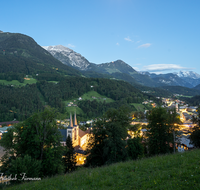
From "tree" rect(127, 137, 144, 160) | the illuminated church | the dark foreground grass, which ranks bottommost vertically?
the illuminated church

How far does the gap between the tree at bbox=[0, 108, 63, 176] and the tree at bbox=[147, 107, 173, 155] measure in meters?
17.5

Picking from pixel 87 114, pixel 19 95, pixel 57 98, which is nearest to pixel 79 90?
pixel 57 98

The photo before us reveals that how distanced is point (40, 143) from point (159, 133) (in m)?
21.7

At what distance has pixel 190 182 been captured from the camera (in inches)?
309

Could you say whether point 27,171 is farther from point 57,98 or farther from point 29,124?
point 57,98

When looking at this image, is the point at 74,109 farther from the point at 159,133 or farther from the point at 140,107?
the point at 159,133

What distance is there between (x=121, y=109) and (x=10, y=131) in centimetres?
2324

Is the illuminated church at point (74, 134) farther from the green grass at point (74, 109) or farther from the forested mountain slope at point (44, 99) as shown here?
the green grass at point (74, 109)

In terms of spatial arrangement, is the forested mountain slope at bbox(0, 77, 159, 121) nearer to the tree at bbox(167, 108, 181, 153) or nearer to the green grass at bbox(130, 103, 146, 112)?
the green grass at bbox(130, 103, 146, 112)

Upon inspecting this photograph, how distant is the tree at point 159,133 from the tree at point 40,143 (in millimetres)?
17502

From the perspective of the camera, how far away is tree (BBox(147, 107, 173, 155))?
88.6ft

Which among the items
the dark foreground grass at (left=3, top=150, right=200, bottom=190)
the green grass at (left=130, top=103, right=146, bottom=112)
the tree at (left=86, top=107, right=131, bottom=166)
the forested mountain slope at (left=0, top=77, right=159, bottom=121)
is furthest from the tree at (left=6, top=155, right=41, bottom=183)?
the green grass at (left=130, top=103, right=146, bottom=112)

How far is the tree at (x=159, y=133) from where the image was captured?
27.0 metres

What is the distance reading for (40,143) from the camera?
21.4m
